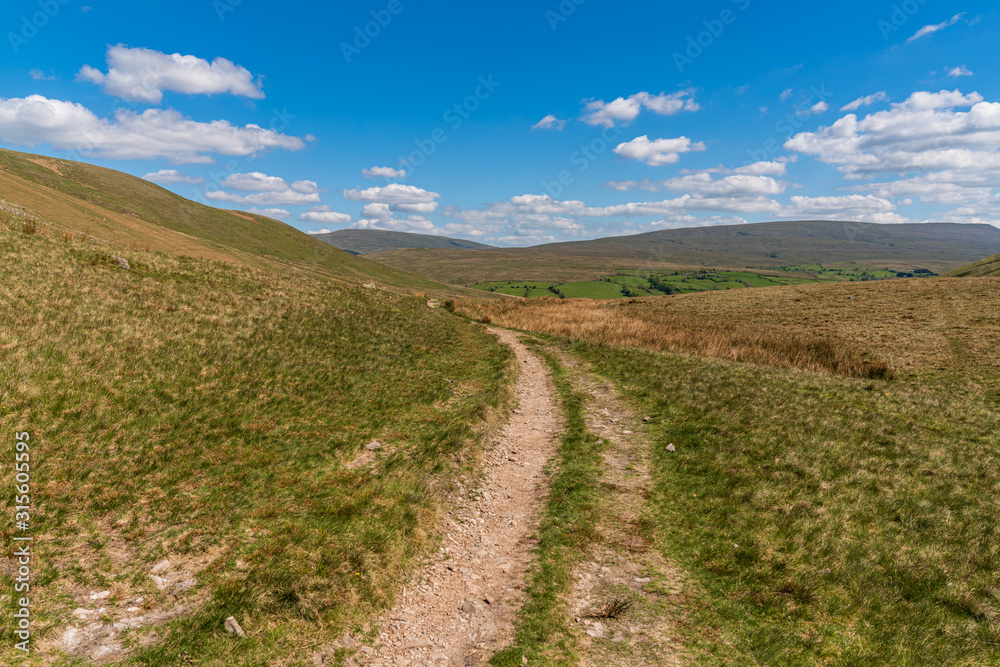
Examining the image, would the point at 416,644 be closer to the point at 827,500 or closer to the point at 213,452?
the point at 213,452

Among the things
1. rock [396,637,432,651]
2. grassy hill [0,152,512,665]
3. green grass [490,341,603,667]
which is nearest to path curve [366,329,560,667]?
rock [396,637,432,651]

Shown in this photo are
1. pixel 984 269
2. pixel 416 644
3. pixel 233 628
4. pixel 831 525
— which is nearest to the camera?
pixel 233 628

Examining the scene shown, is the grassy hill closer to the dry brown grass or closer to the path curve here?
the path curve

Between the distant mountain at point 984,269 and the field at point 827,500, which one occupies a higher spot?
the distant mountain at point 984,269

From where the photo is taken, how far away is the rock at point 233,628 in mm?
6125

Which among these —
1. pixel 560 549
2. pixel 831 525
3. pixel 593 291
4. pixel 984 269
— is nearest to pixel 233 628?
pixel 560 549

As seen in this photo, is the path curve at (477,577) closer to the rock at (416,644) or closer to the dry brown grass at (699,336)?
the rock at (416,644)

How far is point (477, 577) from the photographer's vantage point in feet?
27.2

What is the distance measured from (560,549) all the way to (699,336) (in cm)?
2876

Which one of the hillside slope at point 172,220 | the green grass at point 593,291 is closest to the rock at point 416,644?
the hillside slope at point 172,220

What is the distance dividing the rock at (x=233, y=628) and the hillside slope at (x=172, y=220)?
1936 inches

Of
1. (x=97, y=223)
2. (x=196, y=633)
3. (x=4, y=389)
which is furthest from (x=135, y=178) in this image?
(x=196, y=633)

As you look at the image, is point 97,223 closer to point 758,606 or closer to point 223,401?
point 223,401

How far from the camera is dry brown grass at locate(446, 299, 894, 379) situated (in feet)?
91.9
